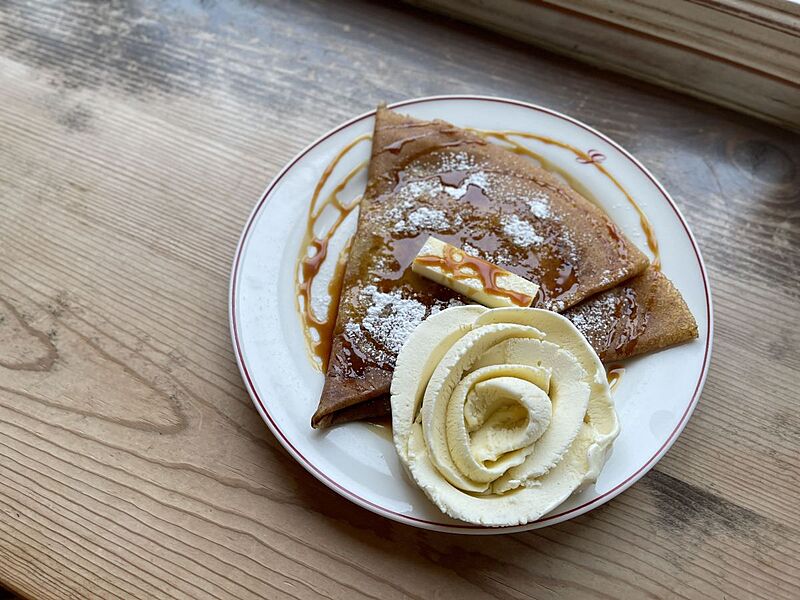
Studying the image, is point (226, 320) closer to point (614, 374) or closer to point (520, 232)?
point (520, 232)

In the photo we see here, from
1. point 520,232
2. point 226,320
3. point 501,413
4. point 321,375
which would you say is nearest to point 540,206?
point 520,232

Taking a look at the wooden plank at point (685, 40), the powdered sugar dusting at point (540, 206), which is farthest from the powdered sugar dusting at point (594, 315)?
the wooden plank at point (685, 40)

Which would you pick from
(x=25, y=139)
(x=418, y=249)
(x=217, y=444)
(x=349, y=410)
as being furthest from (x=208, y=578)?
(x=25, y=139)

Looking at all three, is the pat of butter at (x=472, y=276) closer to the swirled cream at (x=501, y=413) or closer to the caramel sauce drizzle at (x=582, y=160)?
the swirled cream at (x=501, y=413)

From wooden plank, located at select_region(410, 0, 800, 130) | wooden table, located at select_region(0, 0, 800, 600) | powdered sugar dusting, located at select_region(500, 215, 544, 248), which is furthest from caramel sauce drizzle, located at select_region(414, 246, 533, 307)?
wooden plank, located at select_region(410, 0, 800, 130)

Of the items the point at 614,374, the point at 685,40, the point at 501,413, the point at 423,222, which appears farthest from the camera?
the point at 685,40

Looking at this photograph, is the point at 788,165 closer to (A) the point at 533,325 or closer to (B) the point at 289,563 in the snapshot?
(A) the point at 533,325
